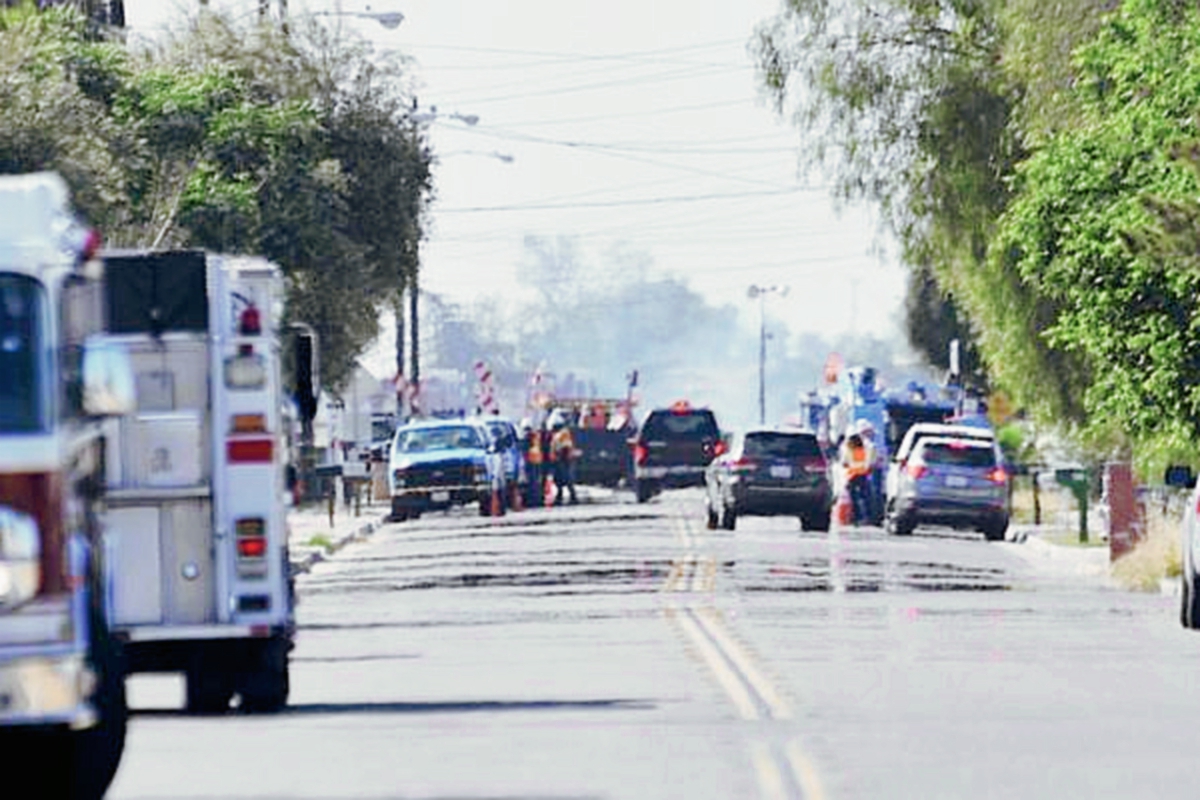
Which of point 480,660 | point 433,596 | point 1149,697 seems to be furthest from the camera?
point 433,596

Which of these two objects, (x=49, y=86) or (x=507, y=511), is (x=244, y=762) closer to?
(x=49, y=86)

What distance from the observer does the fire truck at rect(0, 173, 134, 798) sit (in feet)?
52.1

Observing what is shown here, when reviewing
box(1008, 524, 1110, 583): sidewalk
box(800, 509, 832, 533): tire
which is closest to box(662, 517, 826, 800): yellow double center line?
box(1008, 524, 1110, 583): sidewalk

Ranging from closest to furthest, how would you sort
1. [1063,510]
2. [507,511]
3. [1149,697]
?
1. [1149,697]
2. [1063,510]
3. [507,511]

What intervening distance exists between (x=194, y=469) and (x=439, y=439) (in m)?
47.0

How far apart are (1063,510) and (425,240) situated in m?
12.7

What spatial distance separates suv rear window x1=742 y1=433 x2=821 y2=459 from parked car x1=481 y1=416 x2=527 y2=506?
11.3 meters

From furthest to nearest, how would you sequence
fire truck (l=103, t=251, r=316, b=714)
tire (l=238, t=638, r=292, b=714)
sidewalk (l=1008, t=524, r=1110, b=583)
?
sidewalk (l=1008, t=524, r=1110, b=583), tire (l=238, t=638, r=292, b=714), fire truck (l=103, t=251, r=316, b=714)

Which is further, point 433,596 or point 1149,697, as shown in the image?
point 433,596

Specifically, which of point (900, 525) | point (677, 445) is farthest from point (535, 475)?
point (900, 525)

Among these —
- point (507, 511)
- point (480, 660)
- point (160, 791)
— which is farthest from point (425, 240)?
point (160, 791)

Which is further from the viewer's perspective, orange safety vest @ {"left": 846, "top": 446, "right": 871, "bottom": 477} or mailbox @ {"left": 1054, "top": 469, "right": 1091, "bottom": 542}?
orange safety vest @ {"left": 846, "top": 446, "right": 871, "bottom": 477}

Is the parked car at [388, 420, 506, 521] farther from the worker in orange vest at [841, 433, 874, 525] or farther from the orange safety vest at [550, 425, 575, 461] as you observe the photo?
the orange safety vest at [550, 425, 575, 461]

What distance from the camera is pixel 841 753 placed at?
2020cm
